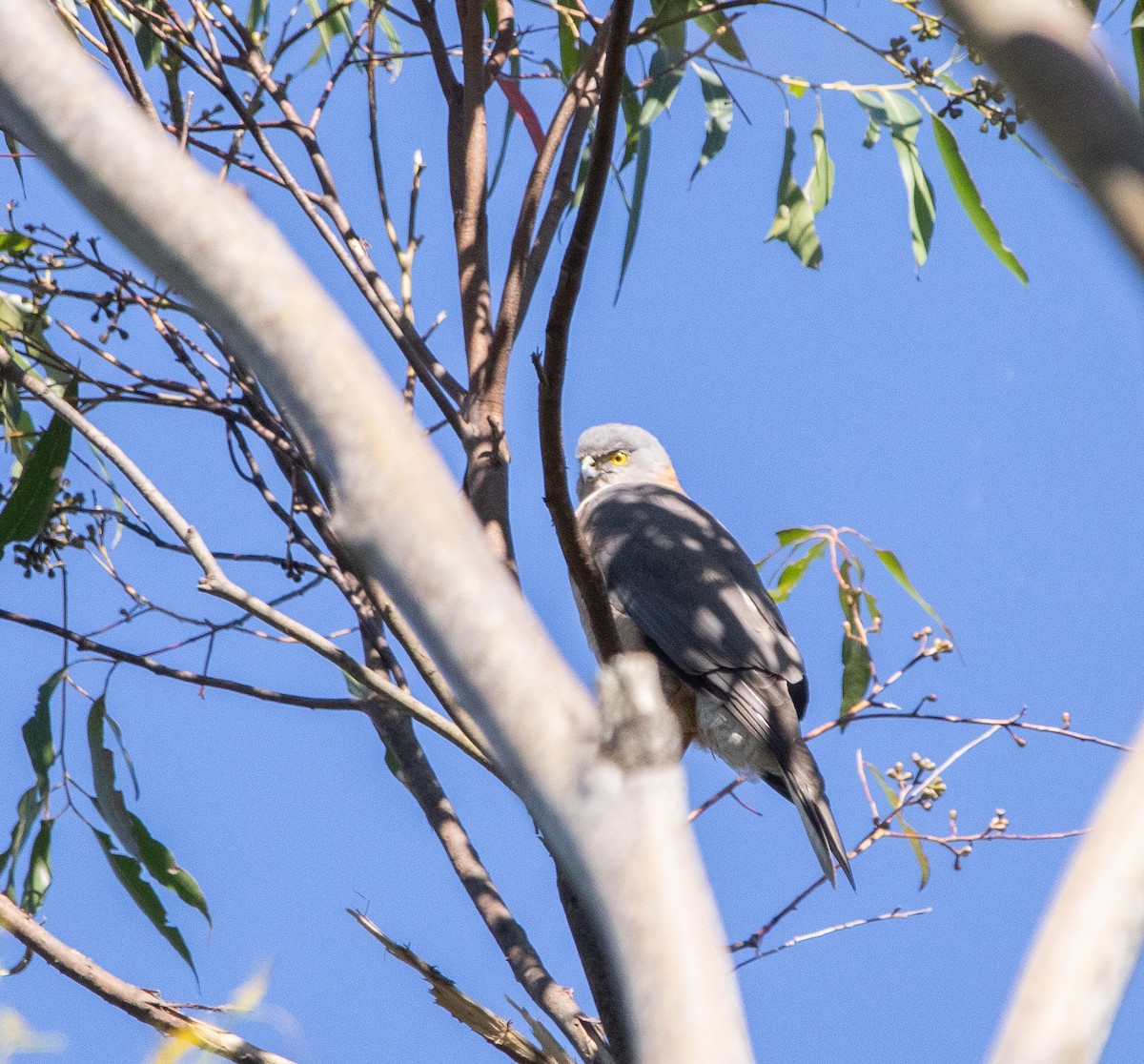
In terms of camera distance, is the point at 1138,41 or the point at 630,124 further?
the point at 630,124

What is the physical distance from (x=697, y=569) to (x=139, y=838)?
145 cm

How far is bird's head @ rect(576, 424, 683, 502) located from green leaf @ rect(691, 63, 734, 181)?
3.41 ft

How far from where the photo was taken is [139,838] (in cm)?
257

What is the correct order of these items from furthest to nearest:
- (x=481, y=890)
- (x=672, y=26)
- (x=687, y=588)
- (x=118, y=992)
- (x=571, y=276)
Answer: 1. (x=687, y=588)
2. (x=672, y=26)
3. (x=481, y=890)
4. (x=118, y=992)
5. (x=571, y=276)

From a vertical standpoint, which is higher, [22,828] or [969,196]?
[969,196]

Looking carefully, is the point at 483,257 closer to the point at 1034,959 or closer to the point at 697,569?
the point at 697,569

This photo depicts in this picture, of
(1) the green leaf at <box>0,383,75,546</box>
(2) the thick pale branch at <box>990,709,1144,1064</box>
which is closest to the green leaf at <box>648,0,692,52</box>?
(1) the green leaf at <box>0,383,75,546</box>

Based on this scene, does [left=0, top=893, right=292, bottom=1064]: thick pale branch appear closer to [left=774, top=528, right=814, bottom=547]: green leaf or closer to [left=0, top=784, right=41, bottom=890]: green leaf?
[left=0, top=784, right=41, bottom=890]: green leaf

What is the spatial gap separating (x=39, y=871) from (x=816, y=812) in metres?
1.51

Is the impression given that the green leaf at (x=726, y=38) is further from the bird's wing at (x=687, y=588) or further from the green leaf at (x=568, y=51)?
the bird's wing at (x=687, y=588)

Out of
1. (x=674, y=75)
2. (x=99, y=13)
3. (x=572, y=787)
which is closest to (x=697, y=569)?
(x=674, y=75)

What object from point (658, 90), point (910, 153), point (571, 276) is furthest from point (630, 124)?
point (571, 276)

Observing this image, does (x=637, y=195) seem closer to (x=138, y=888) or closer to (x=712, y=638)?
(x=712, y=638)

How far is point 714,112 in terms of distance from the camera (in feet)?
10.9
